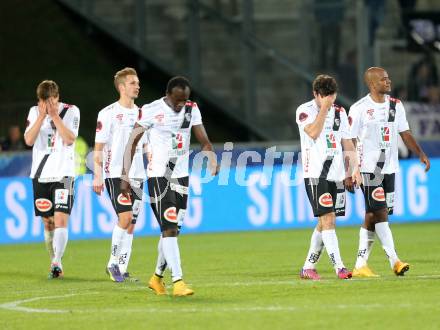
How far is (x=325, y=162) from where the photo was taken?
13.2m

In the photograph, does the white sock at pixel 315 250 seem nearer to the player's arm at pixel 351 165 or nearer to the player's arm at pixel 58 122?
the player's arm at pixel 351 165

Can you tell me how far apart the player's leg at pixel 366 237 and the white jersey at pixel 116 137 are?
2457 millimetres

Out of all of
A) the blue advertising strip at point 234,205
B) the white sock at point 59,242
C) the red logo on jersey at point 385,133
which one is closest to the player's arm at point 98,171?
the white sock at point 59,242

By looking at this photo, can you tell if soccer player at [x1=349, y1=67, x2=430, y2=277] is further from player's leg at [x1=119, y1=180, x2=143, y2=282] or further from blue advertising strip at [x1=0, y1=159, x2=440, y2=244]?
blue advertising strip at [x1=0, y1=159, x2=440, y2=244]

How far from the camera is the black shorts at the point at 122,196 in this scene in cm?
1400

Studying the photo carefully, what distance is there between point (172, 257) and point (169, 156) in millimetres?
976

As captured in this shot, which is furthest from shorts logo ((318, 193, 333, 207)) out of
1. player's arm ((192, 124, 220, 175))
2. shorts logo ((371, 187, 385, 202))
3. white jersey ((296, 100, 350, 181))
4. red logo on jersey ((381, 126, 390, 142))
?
player's arm ((192, 124, 220, 175))

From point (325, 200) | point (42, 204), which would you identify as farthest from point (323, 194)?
point (42, 204)

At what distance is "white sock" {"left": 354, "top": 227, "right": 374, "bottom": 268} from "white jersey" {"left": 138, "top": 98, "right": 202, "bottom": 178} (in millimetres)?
2587

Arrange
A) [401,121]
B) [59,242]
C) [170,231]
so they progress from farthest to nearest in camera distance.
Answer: [59,242] < [401,121] < [170,231]

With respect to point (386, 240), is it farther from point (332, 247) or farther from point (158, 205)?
point (158, 205)

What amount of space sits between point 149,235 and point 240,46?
295 inches

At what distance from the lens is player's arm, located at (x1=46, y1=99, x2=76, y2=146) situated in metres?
14.7

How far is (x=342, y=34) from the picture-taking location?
1067 inches
